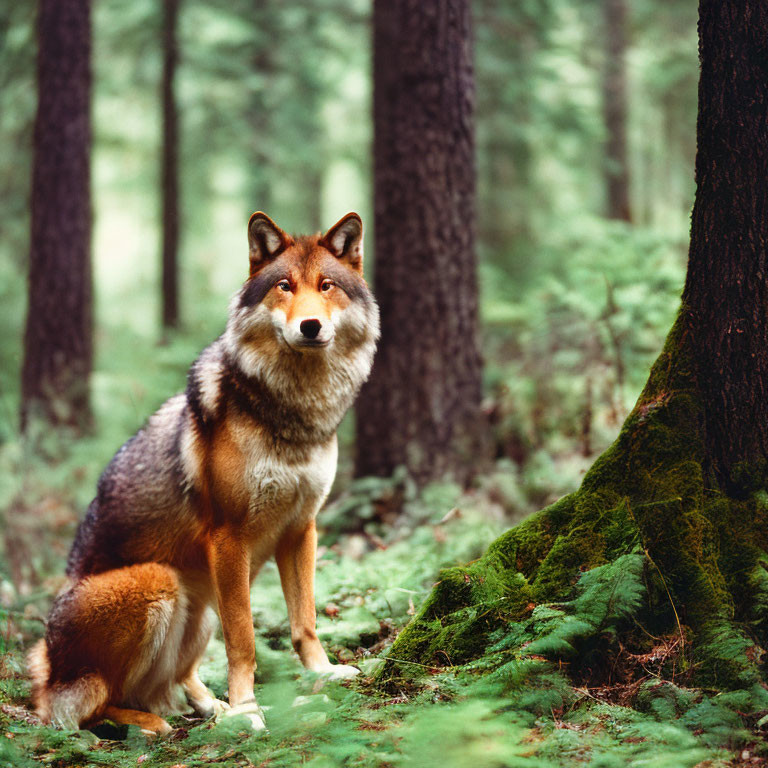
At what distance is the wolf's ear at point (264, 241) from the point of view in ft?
12.9

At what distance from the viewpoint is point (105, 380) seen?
11.0 metres

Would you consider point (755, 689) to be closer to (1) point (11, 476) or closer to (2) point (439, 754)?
(2) point (439, 754)

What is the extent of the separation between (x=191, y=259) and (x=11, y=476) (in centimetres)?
1883

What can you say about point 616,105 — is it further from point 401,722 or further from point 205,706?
point 401,722

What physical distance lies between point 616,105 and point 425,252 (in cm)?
1114

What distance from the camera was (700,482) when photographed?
11.1ft

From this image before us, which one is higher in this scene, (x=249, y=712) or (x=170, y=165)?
(x=170, y=165)

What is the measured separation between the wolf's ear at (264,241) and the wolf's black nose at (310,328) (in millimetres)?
654

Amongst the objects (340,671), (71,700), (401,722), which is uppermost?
(401,722)

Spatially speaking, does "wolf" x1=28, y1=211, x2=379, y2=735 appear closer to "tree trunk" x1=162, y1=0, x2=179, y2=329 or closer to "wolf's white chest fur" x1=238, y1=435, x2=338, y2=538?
"wolf's white chest fur" x1=238, y1=435, x2=338, y2=538

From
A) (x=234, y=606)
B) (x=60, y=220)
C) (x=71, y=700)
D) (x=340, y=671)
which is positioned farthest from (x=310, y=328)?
(x=60, y=220)

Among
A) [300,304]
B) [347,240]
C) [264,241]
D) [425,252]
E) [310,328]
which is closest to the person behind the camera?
[310,328]

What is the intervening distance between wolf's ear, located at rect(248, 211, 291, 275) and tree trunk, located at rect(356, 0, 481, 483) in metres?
2.79

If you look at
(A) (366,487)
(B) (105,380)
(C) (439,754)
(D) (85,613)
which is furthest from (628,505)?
(B) (105,380)
